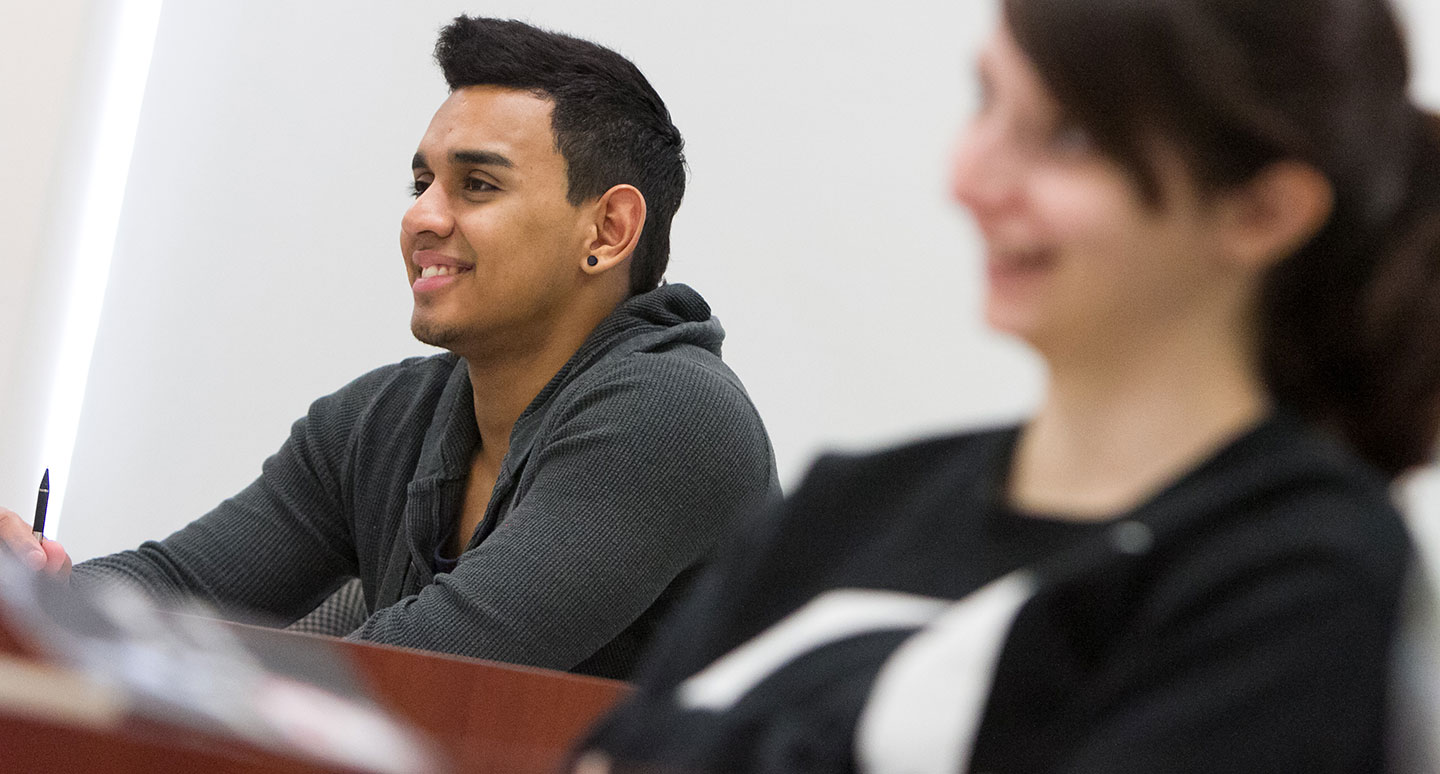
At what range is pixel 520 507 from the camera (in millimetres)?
Answer: 1221

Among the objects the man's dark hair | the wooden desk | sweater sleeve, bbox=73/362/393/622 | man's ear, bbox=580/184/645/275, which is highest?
the man's dark hair

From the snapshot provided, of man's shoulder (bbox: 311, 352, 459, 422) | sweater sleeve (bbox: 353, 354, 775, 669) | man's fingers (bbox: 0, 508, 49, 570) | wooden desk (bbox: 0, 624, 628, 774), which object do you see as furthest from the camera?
man's shoulder (bbox: 311, 352, 459, 422)

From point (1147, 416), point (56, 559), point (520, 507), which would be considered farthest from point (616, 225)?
point (1147, 416)

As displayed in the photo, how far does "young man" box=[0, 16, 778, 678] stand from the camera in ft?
4.08

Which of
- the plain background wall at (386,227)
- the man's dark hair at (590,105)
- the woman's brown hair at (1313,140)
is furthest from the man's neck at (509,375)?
the woman's brown hair at (1313,140)

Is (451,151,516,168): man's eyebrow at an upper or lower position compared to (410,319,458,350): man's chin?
upper

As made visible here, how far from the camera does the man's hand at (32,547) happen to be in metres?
1.30

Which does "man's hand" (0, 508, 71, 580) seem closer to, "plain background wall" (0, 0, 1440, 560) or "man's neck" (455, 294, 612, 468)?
"man's neck" (455, 294, 612, 468)

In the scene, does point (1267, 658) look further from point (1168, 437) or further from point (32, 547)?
point (32, 547)

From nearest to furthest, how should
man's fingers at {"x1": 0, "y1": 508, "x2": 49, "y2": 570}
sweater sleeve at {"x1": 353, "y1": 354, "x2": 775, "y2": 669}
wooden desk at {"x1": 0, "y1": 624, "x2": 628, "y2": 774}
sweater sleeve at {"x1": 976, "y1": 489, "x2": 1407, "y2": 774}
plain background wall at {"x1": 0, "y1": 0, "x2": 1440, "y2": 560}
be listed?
sweater sleeve at {"x1": 976, "y1": 489, "x2": 1407, "y2": 774}
wooden desk at {"x1": 0, "y1": 624, "x2": 628, "y2": 774}
sweater sleeve at {"x1": 353, "y1": 354, "x2": 775, "y2": 669}
man's fingers at {"x1": 0, "y1": 508, "x2": 49, "y2": 570}
plain background wall at {"x1": 0, "y1": 0, "x2": 1440, "y2": 560}

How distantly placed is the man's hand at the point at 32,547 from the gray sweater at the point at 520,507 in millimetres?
26

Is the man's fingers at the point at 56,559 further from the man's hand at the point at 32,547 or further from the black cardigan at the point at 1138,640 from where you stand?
the black cardigan at the point at 1138,640

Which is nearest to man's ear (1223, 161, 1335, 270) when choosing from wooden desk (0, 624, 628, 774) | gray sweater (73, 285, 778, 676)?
wooden desk (0, 624, 628, 774)

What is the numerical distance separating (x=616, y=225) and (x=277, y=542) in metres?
0.45
